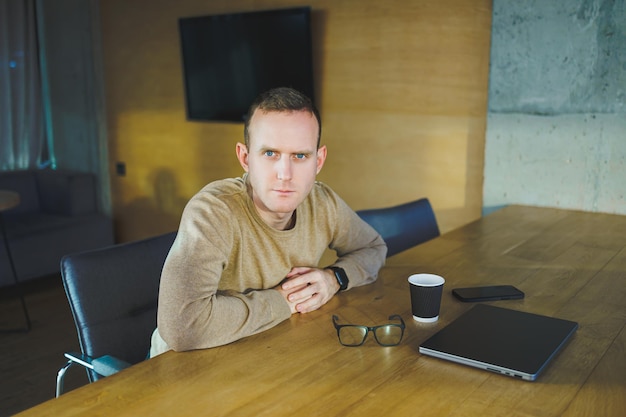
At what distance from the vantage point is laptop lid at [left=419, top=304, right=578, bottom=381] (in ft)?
3.97

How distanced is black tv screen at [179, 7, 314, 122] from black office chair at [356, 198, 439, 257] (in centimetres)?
137

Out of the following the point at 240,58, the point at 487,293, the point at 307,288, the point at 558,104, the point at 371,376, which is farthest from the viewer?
the point at 240,58

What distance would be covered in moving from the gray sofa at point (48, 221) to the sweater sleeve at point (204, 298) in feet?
10.7

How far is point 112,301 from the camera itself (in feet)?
5.37

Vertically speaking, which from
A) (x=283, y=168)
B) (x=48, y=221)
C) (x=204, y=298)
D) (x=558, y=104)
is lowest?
(x=48, y=221)

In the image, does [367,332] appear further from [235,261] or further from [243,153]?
[243,153]

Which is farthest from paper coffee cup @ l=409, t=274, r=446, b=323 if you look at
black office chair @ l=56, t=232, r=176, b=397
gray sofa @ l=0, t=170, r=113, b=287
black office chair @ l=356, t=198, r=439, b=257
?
gray sofa @ l=0, t=170, r=113, b=287

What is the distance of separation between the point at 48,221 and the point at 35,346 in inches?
56.8

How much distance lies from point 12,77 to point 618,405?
5.10 metres

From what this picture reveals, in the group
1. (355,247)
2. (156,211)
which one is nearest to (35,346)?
(156,211)

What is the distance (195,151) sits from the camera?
172 inches

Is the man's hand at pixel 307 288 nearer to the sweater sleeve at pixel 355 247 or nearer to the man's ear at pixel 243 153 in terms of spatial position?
the sweater sleeve at pixel 355 247

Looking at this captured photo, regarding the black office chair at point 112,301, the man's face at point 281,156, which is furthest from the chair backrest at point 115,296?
the man's face at point 281,156

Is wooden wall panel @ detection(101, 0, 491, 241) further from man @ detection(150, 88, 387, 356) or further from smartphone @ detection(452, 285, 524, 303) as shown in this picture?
man @ detection(150, 88, 387, 356)
